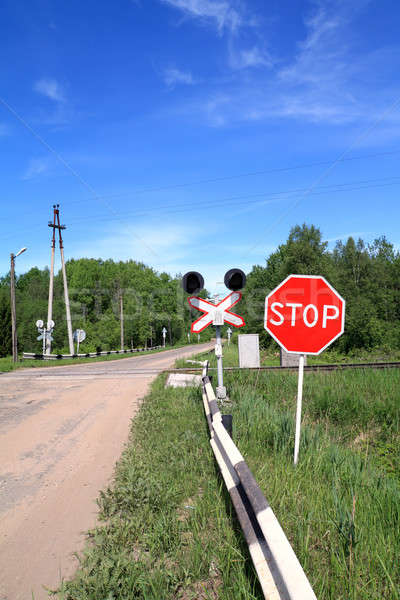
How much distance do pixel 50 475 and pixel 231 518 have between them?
2717mm

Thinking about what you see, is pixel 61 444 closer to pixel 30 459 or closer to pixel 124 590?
pixel 30 459

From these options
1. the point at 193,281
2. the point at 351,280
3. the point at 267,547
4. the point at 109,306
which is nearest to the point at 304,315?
the point at 267,547

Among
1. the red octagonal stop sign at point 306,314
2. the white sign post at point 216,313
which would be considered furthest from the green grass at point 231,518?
the white sign post at point 216,313

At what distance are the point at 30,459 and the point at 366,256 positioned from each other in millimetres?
60758

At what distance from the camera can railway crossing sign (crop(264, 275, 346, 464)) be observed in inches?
170

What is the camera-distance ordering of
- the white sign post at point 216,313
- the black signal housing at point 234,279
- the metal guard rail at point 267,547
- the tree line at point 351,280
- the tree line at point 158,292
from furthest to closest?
the tree line at point 158,292, the tree line at point 351,280, the white sign post at point 216,313, the black signal housing at point 234,279, the metal guard rail at point 267,547

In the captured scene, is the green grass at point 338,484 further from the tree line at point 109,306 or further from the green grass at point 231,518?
the tree line at point 109,306

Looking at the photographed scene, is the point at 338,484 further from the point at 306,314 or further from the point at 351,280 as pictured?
the point at 351,280

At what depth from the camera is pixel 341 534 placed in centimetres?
276

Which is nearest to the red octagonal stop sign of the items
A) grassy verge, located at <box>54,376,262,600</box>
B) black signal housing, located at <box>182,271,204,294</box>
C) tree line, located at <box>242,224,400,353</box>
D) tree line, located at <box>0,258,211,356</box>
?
grassy verge, located at <box>54,376,262,600</box>

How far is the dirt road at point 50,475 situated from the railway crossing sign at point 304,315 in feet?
8.07

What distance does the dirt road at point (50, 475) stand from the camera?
2.95 metres

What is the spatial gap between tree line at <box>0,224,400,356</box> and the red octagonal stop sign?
24160 millimetres

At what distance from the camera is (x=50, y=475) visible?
4.82 metres
